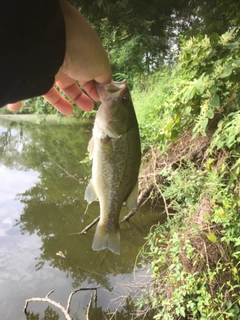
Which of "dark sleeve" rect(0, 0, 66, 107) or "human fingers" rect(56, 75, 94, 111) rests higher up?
"dark sleeve" rect(0, 0, 66, 107)

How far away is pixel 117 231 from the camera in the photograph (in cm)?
185

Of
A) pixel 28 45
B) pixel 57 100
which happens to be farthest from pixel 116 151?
pixel 28 45

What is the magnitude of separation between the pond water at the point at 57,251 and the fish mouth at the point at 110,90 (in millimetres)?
2658

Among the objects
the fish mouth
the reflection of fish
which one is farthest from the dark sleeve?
the reflection of fish

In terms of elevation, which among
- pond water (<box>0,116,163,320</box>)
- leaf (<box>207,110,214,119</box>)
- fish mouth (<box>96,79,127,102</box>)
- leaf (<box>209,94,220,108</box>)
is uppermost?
fish mouth (<box>96,79,127,102</box>)

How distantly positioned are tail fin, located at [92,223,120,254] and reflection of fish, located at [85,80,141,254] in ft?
0.55

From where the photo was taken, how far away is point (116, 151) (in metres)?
1.63

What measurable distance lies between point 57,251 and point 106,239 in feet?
10.8

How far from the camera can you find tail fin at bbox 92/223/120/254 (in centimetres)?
184

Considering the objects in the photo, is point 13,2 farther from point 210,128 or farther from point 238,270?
point 210,128

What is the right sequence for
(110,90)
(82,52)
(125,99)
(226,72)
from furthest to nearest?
(226,72) → (125,99) → (110,90) → (82,52)

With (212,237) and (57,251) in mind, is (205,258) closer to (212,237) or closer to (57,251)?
(212,237)

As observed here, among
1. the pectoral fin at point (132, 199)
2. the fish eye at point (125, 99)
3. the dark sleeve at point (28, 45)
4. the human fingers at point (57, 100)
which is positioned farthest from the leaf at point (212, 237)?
the dark sleeve at point (28, 45)

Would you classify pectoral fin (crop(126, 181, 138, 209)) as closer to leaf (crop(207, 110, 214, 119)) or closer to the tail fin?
the tail fin
